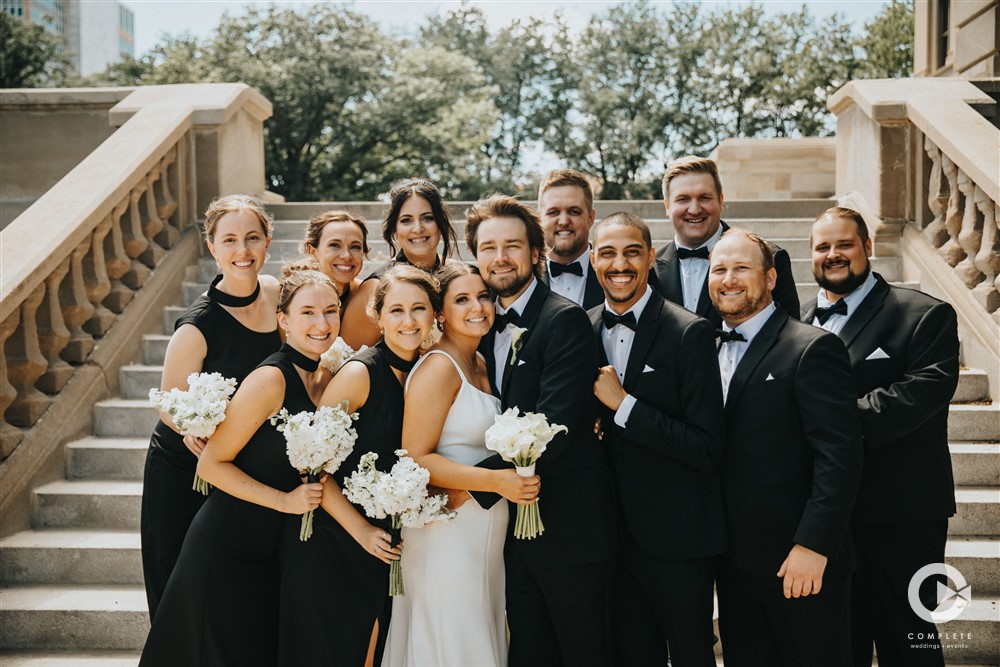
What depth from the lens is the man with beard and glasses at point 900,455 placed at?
3602mm

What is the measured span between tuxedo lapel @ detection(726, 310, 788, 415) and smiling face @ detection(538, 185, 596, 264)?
1.46 metres

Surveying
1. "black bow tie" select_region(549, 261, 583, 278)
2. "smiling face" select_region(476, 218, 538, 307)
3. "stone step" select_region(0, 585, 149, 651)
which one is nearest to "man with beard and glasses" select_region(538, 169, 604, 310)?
"black bow tie" select_region(549, 261, 583, 278)

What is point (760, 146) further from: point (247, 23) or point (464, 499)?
point (247, 23)

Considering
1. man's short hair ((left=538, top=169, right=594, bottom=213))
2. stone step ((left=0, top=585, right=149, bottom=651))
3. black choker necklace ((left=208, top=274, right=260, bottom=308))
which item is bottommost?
stone step ((left=0, top=585, right=149, bottom=651))

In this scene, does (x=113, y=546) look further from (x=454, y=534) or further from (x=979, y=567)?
(x=979, y=567)

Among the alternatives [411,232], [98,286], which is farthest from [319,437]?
[98,286]

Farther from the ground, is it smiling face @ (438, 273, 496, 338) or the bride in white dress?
smiling face @ (438, 273, 496, 338)

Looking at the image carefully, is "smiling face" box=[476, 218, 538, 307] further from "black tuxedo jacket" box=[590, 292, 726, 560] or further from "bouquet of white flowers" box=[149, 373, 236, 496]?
"bouquet of white flowers" box=[149, 373, 236, 496]

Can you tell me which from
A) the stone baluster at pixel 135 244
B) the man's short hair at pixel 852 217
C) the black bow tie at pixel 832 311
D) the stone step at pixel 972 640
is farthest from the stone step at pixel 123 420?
the stone step at pixel 972 640

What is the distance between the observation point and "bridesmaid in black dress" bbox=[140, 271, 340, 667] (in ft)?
11.8

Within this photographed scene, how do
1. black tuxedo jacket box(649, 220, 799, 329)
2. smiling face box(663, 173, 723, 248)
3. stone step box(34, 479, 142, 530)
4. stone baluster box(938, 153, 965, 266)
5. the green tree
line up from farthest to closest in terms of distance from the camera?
1. the green tree
2. stone baluster box(938, 153, 965, 266)
3. stone step box(34, 479, 142, 530)
4. smiling face box(663, 173, 723, 248)
5. black tuxedo jacket box(649, 220, 799, 329)

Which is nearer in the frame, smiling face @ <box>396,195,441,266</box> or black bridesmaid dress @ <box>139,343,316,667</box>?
black bridesmaid dress @ <box>139,343,316,667</box>

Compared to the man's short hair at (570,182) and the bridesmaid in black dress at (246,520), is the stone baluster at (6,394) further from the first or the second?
the man's short hair at (570,182)

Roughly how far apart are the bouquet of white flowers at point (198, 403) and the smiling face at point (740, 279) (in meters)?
2.20
